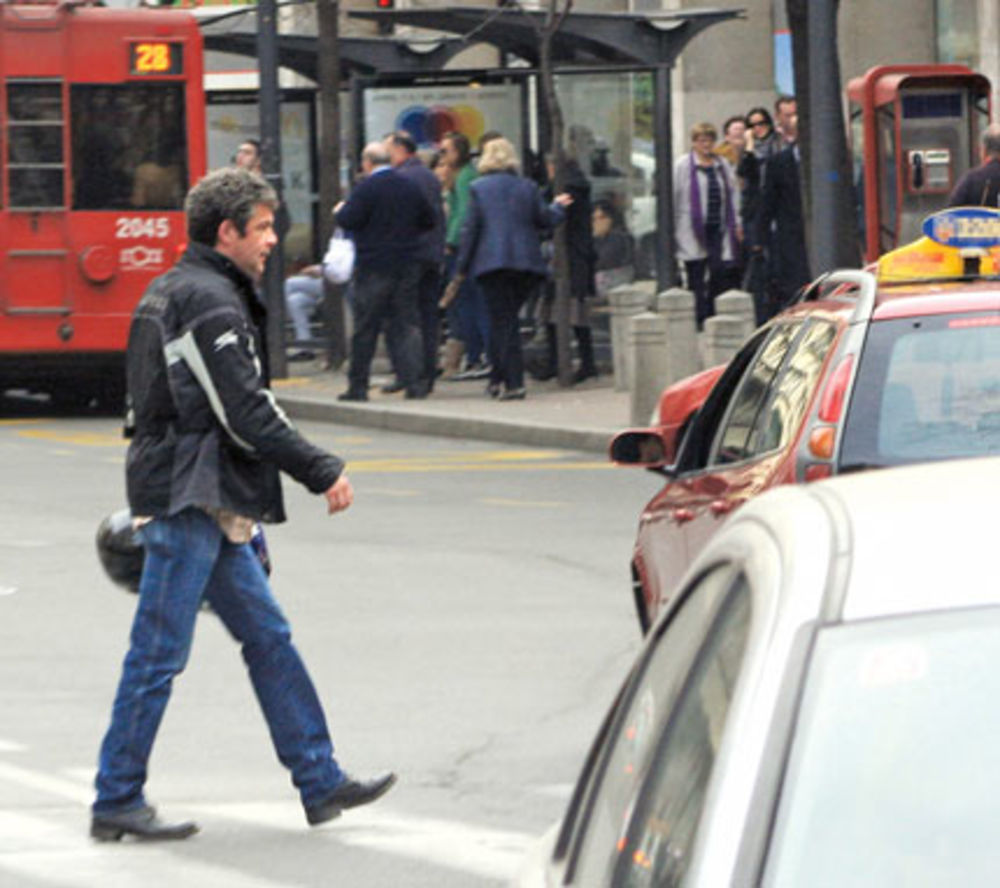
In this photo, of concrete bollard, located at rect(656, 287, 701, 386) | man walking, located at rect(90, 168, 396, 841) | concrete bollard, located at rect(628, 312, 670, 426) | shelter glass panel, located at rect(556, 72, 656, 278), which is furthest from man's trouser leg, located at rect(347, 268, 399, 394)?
man walking, located at rect(90, 168, 396, 841)

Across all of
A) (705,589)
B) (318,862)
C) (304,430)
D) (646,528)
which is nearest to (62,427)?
(304,430)

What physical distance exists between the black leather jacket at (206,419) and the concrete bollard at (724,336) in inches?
443

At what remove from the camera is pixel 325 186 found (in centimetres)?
2525

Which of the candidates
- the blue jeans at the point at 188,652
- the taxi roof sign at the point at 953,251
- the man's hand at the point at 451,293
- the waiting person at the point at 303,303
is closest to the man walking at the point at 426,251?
the man's hand at the point at 451,293

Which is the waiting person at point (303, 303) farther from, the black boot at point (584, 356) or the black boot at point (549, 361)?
the black boot at point (584, 356)

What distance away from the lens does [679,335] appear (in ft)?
64.3

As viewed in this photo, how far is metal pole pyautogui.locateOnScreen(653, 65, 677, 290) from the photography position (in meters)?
23.0

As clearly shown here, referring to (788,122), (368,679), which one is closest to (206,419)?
(368,679)

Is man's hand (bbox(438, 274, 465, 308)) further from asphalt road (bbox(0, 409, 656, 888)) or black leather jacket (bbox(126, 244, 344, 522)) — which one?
black leather jacket (bbox(126, 244, 344, 522))

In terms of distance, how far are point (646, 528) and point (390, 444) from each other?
1088 centimetres

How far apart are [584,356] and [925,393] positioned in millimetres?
15701

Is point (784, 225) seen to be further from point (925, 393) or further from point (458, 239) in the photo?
point (925, 393)

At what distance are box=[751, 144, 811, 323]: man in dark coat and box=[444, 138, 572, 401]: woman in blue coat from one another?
8.08 ft

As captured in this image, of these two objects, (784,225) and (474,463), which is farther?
(784,225)
